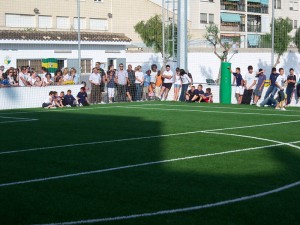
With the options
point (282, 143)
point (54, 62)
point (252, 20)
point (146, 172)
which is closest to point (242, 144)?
point (282, 143)

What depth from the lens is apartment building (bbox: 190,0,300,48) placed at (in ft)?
244

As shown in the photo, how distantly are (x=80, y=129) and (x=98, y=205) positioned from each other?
8764 mm

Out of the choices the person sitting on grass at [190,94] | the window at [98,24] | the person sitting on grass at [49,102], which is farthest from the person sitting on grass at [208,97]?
the window at [98,24]

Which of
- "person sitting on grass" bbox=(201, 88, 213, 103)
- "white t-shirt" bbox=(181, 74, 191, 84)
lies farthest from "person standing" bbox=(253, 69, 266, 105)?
"white t-shirt" bbox=(181, 74, 191, 84)

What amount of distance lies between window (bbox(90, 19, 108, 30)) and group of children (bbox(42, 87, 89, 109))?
99.7 ft

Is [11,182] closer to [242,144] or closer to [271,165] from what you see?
[271,165]

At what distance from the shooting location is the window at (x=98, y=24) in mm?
56225

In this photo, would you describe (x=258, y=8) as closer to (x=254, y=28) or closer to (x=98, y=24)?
(x=254, y=28)

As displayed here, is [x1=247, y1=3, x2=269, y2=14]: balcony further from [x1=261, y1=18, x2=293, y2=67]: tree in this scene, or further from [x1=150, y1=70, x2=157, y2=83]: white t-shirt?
[x1=150, y1=70, x2=157, y2=83]: white t-shirt

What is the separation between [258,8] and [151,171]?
7566 centimetres

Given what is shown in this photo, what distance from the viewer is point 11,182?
9516mm

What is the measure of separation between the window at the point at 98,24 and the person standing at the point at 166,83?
2774 centimetres

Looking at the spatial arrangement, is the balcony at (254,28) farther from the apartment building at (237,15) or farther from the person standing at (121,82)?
the person standing at (121,82)

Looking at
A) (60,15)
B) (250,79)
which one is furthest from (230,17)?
(250,79)
